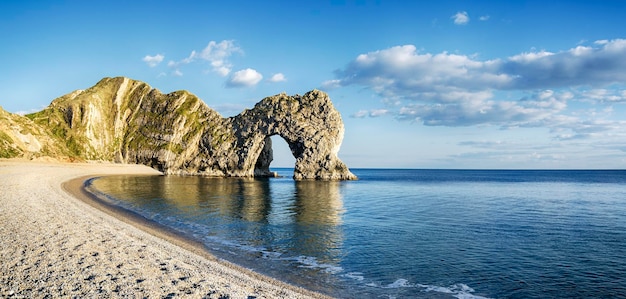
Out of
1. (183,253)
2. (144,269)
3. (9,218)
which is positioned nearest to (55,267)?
(144,269)

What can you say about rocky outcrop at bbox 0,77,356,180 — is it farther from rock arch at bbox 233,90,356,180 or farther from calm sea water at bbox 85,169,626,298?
calm sea water at bbox 85,169,626,298

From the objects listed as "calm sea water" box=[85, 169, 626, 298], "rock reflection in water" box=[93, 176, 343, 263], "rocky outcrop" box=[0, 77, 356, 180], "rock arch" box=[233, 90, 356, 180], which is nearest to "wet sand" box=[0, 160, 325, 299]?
"calm sea water" box=[85, 169, 626, 298]

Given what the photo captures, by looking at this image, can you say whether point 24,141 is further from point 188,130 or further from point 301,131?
point 301,131

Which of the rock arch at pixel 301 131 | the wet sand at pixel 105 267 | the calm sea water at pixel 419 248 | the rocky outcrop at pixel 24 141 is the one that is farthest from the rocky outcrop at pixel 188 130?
the wet sand at pixel 105 267

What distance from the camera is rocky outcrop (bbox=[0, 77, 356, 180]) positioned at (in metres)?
109

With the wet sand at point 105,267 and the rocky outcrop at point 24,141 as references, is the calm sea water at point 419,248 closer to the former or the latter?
the wet sand at point 105,267

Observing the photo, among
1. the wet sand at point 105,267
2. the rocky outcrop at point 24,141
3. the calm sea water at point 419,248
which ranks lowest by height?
the calm sea water at point 419,248

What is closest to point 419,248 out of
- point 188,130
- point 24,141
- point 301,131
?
point 301,131

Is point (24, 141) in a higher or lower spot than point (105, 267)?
higher

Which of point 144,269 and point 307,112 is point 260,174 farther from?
point 144,269

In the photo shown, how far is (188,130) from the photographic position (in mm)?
129625

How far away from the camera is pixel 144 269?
44.8ft

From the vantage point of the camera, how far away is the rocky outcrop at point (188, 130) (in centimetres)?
10875

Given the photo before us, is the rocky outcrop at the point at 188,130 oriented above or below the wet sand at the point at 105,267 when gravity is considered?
above
